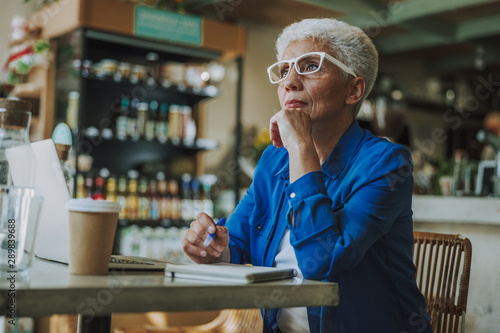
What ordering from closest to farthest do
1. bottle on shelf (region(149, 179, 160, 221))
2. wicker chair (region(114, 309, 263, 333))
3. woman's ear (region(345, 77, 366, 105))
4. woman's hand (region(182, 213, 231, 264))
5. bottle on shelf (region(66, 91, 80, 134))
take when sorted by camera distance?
woman's hand (region(182, 213, 231, 264)) → woman's ear (region(345, 77, 366, 105)) → wicker chair (region(114, 309, 263, 333)) → bottle on shelf (region(66, 91, 80, 134)) → bottle on shelf (region(149, 179, 160, 221))

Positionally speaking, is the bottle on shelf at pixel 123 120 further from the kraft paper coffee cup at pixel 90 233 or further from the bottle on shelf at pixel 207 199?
the kraft paper coffee cup at pixel 90 233

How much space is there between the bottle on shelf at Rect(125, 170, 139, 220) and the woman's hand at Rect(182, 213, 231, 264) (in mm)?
3234

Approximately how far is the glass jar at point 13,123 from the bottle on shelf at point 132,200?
3409mm

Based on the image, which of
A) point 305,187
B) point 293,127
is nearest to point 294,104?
point 293,127

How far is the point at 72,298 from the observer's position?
854 millimetres

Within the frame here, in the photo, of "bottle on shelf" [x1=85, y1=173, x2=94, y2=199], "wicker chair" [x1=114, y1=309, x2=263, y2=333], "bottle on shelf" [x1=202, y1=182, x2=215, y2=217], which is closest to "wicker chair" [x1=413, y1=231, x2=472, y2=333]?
"wicker chair" [x1=114, y1=309, x2=263, y2=333]

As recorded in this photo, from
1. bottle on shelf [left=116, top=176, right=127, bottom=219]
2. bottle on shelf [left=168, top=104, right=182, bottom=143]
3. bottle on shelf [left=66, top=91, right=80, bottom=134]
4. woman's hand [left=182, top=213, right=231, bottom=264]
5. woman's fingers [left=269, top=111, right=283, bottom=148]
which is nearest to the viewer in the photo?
woman's hand [left=182, top=213, right=231, bottom=264]

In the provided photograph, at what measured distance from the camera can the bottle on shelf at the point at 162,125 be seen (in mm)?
4781

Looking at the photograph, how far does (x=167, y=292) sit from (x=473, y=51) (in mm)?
7768

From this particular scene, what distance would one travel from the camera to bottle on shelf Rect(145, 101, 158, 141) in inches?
186

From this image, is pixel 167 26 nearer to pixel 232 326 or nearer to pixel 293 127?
pixel 232 326

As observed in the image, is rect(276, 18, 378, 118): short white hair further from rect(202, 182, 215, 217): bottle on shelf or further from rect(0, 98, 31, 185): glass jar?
rect(202, 182, 215, 217): bottle on shelf

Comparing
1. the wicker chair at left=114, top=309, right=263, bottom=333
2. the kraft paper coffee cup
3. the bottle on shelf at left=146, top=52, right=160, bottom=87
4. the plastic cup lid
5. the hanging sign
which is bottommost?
the wicker chair at left=114, top=309, right=263, bottom=333

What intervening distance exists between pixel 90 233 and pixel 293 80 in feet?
2.50
